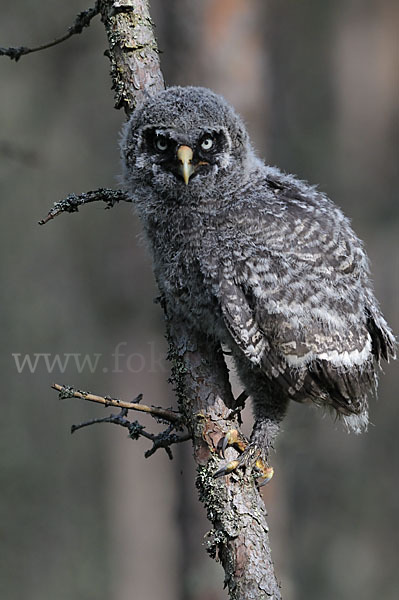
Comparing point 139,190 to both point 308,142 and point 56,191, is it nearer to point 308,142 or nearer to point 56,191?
point 56,191

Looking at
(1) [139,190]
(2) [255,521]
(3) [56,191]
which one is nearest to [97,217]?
(3) [56,191]

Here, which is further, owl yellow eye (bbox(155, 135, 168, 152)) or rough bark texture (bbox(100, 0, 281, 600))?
owl yellow eye (bbox(155, 135, 168, 152))

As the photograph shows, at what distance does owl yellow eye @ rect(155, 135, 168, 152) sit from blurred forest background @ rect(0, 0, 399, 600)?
445cm

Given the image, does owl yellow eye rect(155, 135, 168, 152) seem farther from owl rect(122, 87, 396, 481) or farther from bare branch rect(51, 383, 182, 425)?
bare branch rect(51, 383, 182, 425)

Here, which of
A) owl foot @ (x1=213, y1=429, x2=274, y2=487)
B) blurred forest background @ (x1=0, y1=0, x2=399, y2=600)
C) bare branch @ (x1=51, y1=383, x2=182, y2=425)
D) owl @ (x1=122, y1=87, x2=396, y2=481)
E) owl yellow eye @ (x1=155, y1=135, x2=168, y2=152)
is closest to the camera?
bare branch @ (x1=51, y1=383, x2=182, y2=425)

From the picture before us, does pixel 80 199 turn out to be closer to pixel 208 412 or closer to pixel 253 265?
pixel 253 265

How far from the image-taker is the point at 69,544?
10680 millimetres

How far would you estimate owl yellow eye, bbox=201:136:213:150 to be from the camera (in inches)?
121

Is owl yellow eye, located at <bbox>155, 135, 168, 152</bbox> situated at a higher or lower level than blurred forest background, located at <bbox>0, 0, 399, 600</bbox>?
lower

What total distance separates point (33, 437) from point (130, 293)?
453 centimetres

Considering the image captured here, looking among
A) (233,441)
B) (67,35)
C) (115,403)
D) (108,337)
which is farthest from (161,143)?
(108,337)

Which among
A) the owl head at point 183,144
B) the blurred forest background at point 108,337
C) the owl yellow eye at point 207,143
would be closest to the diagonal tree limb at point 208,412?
the owl head at point 183,144

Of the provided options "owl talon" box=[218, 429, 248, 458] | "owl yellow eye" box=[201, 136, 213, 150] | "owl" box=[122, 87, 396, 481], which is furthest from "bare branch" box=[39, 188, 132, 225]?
"owl talon" box=[218, 429, 248, 458]

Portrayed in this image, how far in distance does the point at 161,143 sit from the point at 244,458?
1.33m
